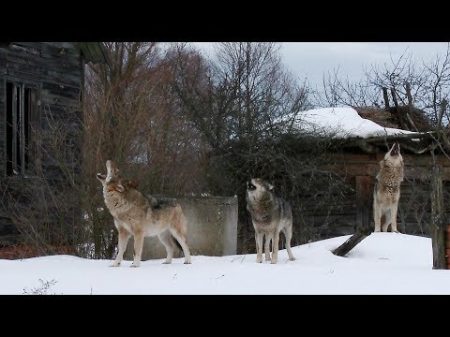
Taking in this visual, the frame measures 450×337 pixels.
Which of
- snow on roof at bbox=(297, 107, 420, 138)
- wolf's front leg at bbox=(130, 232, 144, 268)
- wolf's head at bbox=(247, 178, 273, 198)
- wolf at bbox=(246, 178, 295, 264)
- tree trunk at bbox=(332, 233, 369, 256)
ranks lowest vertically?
tree trunk at bbox=(332, 233, 369, 256)

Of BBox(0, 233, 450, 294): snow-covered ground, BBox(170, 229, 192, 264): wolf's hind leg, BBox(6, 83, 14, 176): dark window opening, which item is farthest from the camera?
BBox(6, 83, 14, 176): dark window opening

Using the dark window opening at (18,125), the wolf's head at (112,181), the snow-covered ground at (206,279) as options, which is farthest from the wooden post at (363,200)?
the wolf's head at (112,181)

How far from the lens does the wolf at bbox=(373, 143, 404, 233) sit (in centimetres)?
1368

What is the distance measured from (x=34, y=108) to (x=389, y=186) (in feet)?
23.7

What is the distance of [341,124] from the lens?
56.3 ft

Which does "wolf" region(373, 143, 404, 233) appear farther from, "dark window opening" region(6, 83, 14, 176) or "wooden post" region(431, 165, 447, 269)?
"dark window opening" region(6, 83, 14, 176)

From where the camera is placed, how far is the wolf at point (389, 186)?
1368cm

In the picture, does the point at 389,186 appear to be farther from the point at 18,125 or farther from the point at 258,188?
the point at 18,125

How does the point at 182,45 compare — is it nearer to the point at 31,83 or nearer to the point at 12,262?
the point at 31,83

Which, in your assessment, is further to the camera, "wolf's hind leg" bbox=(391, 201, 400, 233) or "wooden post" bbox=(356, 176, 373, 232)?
"wooden post" bbox=(356, 176, 373, 232)

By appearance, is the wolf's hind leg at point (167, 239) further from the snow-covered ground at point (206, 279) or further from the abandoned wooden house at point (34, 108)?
the abandoned wooden house at point (34, 108)

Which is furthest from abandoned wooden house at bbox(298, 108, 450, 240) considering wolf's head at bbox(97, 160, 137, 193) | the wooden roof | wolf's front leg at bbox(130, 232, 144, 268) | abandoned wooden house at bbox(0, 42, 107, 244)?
wolf's head at bbox(97, 160, 137, 193)

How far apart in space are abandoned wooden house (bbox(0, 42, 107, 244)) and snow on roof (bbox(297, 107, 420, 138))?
229 inches
